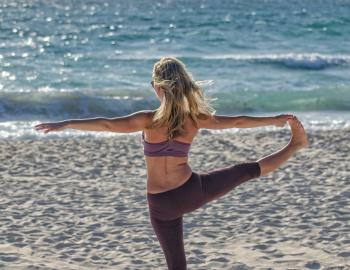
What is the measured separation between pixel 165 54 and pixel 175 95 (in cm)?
2099

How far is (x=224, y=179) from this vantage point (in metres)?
5.16

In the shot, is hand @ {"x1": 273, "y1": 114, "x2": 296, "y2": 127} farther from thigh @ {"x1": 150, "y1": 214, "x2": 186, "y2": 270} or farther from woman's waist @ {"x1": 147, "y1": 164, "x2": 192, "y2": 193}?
thigh @ {"x1": 150, "y1": 214, "x2": 186, "y2": 270}

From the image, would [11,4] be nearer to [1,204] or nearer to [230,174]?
[1,204]

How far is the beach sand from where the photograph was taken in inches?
284

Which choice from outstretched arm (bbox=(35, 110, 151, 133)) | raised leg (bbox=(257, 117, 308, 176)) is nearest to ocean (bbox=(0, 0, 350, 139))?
raised leg (bbox=(257, 117, 308, 176))

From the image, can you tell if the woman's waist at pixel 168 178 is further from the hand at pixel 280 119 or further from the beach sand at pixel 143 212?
the beach sand at pixel 143 212

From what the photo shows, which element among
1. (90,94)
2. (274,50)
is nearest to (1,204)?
(90,94)

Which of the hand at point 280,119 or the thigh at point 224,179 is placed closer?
the thigh at point 224,179

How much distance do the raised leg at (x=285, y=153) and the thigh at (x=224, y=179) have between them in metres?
0.04

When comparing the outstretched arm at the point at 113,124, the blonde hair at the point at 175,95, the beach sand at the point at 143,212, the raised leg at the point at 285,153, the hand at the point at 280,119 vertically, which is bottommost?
the beach sand at the point at 143,212

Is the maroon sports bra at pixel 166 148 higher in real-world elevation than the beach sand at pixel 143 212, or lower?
higher

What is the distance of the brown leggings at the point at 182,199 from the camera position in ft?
16.8

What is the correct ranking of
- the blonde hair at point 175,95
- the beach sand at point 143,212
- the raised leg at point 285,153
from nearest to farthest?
1. the blonde hair at point 175,95
2. the raised leg at point 285,153
3. the beach sand at point 143,212

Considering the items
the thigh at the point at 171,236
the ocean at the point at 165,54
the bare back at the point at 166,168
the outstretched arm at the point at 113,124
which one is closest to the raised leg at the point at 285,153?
the bare back at the point at 166,168
